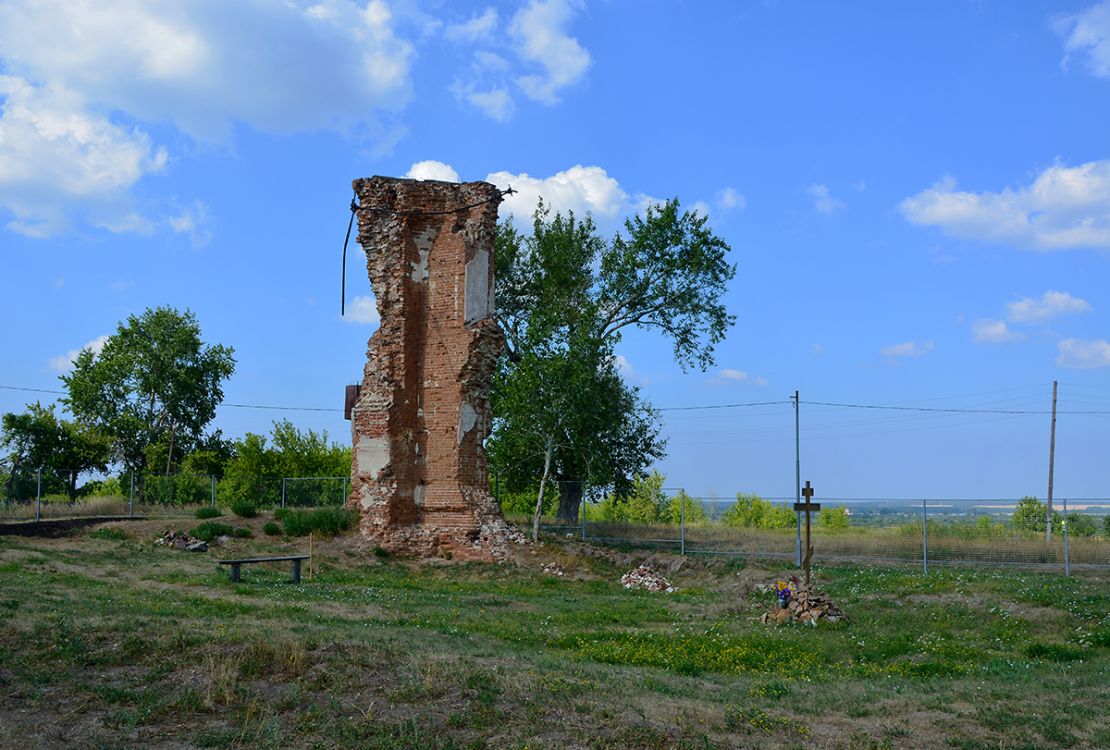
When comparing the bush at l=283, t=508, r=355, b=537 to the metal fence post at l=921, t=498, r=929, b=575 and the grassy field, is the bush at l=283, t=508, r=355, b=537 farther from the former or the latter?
the metal fence post at l=921, t=498, r=929, b=575

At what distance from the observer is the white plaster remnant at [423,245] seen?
971 inches

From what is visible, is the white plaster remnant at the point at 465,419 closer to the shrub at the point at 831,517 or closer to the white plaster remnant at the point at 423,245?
the white plaster remnant at the point at 423,245

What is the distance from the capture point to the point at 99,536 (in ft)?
80.1

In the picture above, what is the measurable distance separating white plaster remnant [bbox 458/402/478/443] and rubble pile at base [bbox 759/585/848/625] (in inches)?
419

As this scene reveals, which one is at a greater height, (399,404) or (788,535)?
(399,404)

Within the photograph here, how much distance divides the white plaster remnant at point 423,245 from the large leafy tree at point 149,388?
27.8 meters

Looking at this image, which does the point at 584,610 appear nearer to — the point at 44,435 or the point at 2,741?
the point at 2,741

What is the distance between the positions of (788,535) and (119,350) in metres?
36.4

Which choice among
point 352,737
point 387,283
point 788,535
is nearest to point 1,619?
point 352,737

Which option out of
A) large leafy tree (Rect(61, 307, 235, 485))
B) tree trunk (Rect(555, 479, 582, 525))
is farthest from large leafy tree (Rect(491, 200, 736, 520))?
large leafy tree (Rect(61, 307, 235, 485))

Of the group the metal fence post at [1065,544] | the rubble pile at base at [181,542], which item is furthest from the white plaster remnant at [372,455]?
the metal fence post at [1065,544]

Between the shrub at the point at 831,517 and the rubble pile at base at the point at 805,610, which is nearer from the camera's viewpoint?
the rubble pile at base at the point at 805,610

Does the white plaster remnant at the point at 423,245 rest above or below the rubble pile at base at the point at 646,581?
above

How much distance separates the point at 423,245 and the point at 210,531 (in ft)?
30.4
